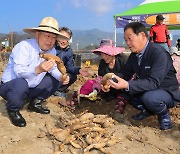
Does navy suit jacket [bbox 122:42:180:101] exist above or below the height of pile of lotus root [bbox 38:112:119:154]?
above

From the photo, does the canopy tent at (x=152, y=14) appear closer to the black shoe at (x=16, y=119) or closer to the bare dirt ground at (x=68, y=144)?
the bare dirt ground at (x=68, y=144)

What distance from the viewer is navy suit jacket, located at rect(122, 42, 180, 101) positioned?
2.96 meters

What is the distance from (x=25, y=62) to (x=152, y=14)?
27.2 feet

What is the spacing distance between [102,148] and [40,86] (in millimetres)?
1219

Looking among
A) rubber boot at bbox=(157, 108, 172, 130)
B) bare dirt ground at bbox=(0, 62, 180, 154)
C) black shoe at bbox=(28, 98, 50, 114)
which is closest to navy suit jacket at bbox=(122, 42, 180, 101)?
rubber boot at bbox=(157, 108, 172, 130)

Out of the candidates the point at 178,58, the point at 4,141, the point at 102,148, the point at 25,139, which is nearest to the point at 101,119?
the point at 102,148

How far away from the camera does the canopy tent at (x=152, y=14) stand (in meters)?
10.4

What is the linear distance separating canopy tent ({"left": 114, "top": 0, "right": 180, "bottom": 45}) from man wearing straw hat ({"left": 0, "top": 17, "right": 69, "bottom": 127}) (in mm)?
7880

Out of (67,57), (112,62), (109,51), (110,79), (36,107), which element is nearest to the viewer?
(110,79)

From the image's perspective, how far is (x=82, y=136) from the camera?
2713 mm

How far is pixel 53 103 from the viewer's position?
13.1ft

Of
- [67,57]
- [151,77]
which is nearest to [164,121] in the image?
[151,77]

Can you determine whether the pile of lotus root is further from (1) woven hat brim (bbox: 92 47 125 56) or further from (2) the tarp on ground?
(2) the tarp on ground

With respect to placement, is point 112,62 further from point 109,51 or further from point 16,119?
point 16,119
